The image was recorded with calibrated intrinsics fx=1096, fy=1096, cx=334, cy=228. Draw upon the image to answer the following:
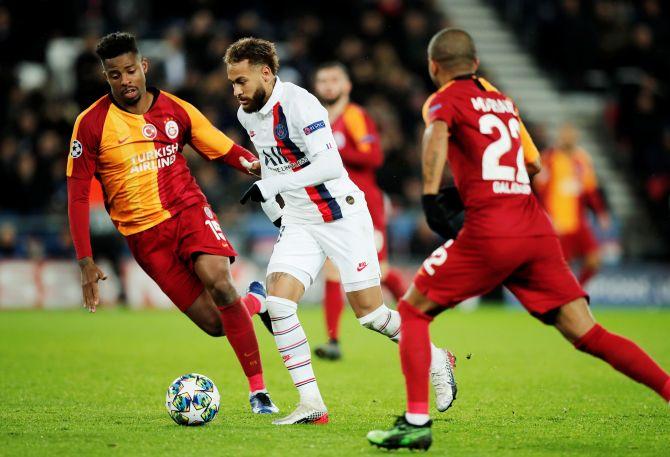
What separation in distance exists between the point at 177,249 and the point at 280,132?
114 centimetres

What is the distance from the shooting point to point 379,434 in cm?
587

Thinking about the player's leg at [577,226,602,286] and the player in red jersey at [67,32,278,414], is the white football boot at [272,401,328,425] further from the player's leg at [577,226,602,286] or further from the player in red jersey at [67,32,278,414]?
the player's leg at [577,226,602,286]

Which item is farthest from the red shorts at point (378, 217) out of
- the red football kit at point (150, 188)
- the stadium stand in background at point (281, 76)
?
the stadium stand in background at point (281, 76)

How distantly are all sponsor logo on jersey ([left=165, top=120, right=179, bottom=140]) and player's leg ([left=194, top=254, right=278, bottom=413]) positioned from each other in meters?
0.90

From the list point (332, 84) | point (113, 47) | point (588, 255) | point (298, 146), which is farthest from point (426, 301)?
point (588, 255)

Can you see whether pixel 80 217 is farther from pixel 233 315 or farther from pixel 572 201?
pixel 572 201

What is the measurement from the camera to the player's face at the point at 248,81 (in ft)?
23.2

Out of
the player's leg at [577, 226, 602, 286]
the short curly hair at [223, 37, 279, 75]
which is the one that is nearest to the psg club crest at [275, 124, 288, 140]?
the short curly hair at [223, 37, 279, 75]

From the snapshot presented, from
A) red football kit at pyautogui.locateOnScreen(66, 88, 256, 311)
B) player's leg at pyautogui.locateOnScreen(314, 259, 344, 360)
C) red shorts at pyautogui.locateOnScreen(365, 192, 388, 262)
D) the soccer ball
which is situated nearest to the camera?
the soccer ball

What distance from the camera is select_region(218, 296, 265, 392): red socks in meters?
7.44

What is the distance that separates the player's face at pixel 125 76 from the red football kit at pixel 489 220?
94.9 inches

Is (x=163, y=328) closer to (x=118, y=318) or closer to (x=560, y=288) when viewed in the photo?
(x=118, y=318)

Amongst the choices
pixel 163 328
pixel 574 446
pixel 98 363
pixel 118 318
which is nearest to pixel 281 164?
pixel 574 446

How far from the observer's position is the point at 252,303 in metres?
7.74
